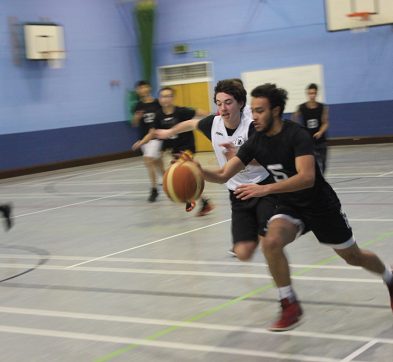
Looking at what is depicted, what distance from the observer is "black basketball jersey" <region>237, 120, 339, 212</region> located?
481 cm

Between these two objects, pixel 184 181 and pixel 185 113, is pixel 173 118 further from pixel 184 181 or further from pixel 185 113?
pixel 184 181

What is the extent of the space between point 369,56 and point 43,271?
14653 mm

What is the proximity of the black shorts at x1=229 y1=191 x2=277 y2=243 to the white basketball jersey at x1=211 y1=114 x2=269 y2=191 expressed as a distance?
0.25m

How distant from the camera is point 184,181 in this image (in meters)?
5.36

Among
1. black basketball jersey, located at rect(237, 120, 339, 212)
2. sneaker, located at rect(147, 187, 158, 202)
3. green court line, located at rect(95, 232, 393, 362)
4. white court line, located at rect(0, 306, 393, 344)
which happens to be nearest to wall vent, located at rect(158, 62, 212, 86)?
sneaker, located at rect(147, 187, 158, 202)

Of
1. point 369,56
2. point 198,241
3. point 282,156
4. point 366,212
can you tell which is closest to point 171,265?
point 198,241

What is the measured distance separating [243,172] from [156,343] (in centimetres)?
168

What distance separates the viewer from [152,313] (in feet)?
18.5

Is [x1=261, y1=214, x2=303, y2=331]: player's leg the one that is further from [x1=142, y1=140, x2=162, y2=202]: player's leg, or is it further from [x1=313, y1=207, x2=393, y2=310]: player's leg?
[x1=142, y1=140, x2=162, y2=202]: player's leg

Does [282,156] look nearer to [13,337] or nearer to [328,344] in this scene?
[328,344]

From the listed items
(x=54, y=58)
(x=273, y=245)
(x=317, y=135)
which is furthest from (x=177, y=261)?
(x=54, y=58)

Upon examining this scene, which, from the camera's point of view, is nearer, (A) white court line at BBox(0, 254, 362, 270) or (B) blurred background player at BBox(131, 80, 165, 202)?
(A) white court line at BBox(0, 254, 362, 270)

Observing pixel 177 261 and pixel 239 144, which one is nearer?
pixel 239 144

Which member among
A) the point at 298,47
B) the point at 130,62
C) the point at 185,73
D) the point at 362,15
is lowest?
the point at 185,73
